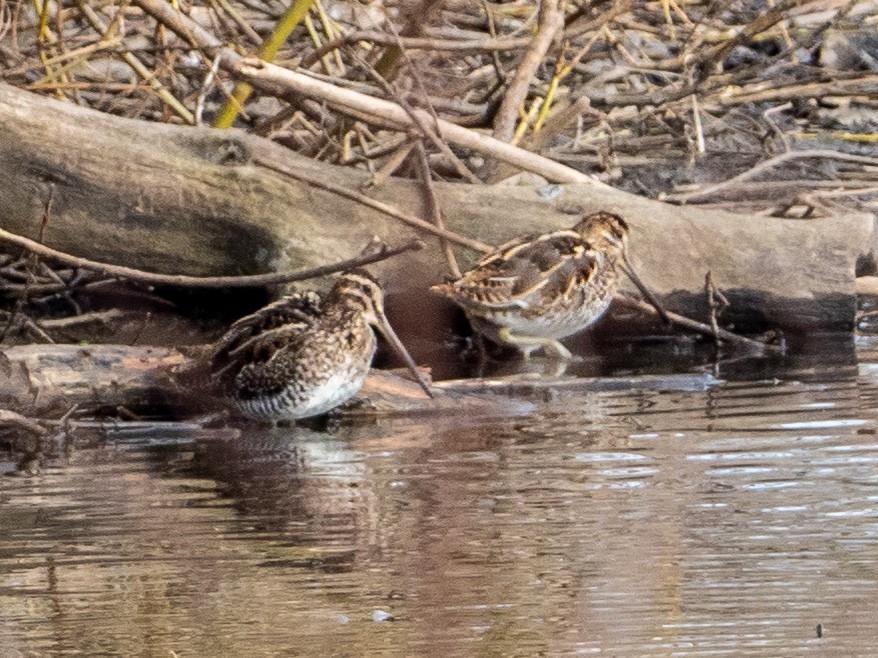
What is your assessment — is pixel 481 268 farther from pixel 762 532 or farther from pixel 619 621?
pixel 619 621

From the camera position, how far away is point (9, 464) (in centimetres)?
550

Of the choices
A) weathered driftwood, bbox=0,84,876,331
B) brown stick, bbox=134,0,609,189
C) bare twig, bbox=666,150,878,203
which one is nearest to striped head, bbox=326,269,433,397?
weathered driftwood, bbox=0,84,876,331

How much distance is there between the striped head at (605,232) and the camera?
7438mm

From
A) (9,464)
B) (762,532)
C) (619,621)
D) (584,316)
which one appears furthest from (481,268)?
(619,621)

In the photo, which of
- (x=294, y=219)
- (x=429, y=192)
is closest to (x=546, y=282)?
(x=429, y=192)

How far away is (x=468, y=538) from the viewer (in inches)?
163

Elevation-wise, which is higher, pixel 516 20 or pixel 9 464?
pixel 516 20

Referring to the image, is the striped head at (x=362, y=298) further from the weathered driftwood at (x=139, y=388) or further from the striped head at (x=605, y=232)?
the striped head at (x=605, y=232)

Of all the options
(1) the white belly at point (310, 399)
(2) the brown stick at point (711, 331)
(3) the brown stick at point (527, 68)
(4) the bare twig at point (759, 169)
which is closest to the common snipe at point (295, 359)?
(1) the white belly at point (310, 399)

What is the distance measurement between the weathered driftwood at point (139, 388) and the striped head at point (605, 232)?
1.03 meters

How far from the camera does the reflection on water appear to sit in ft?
10.8

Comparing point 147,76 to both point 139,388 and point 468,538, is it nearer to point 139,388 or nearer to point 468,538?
point 139,388

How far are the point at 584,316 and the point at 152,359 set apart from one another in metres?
2.14

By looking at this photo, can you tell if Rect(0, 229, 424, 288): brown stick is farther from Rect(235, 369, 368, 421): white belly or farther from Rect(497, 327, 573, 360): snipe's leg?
Rect(497, 327, 573, 360): snipe's leg
